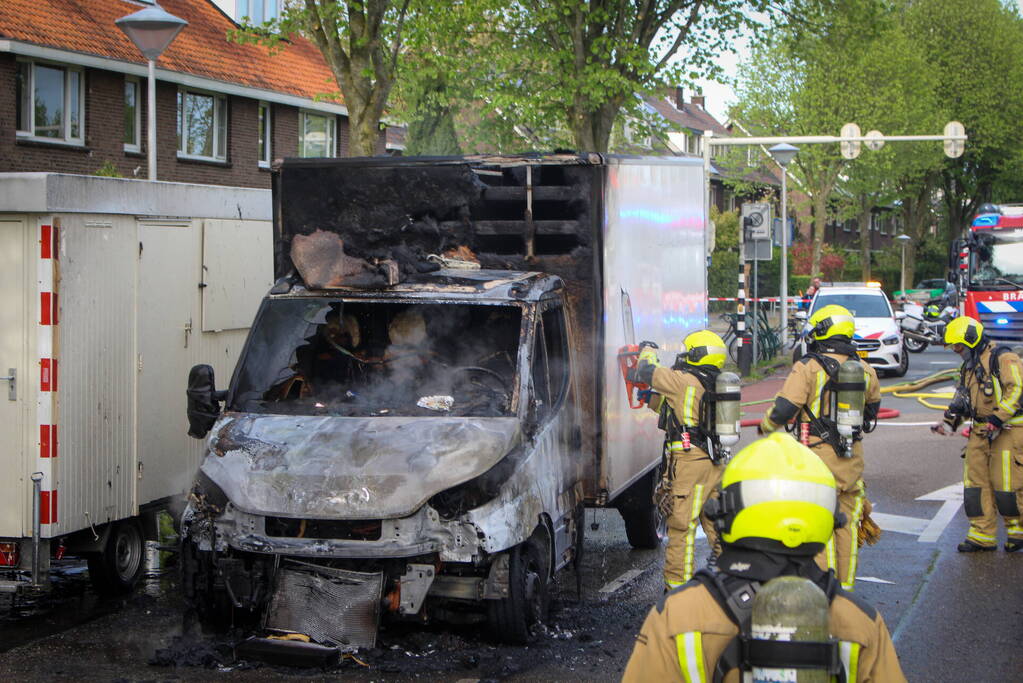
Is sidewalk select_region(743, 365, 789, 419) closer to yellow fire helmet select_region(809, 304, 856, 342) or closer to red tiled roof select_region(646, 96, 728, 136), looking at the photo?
yellow fire helmet select_region(809, 304, 856, 342)

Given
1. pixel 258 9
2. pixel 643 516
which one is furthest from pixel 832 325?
pixel 258 9

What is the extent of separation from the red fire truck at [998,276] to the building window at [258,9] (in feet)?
55.8

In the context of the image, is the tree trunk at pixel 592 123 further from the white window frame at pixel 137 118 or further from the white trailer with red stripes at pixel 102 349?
the white trailer with red stripes at pixel 102 349

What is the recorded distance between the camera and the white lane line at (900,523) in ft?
35.2

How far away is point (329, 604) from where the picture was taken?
21.1 feet

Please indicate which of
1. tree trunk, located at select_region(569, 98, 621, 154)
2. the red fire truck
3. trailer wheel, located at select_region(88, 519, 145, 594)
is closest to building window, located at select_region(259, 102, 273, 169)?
tree trunk, located at select_region(569, 98, 621, 154)

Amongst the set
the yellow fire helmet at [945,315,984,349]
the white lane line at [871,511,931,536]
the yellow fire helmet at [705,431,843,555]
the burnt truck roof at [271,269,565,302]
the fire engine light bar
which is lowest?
the white lane line at [871,511,931,536]

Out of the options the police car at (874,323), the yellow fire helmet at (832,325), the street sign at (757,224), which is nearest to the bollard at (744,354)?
the police car at (874,323)

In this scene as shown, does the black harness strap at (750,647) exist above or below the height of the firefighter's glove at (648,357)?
below

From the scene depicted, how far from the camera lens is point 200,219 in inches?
357

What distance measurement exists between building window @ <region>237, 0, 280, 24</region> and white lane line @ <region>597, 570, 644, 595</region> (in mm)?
25183

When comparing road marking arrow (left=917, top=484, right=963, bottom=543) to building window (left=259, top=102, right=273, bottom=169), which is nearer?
road marking arrow (left=917, top=484, right=963, bottom=543)

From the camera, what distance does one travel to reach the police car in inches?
975

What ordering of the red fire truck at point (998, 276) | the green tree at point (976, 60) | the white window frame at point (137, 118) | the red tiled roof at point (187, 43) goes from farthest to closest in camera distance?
1. the green tree at point (976, 60)
2. the white window frame at point (137, 118)
3. the red fire truck at point (998, 276)
4. the red tiled roof at point (187, 43)
